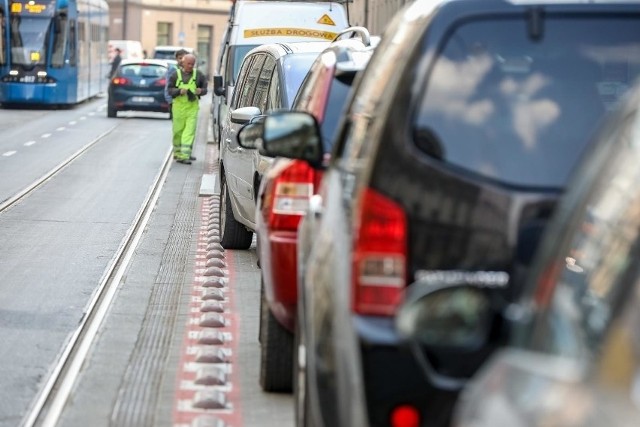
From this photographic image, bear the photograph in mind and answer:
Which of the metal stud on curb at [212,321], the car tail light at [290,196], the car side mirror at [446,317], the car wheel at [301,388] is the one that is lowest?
the metal stud on curb at [212,321]

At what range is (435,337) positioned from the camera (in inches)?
116

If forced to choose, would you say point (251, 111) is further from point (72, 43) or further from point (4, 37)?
point (72, 43)

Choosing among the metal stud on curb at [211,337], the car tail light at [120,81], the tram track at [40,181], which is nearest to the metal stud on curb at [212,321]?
the metal stud on curb at [211,337]

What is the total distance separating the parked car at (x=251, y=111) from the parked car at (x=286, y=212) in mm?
2290

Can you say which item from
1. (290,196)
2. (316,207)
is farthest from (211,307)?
(316,207)

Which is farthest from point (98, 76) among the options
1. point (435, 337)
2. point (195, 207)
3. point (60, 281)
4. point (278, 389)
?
point (435, 337)

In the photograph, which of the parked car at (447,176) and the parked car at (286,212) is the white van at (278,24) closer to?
the parked car at (286,212)

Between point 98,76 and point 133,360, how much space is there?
47643mm

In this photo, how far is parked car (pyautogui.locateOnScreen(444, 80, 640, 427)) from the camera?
7.80 feet

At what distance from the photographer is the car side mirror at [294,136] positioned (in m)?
5.95

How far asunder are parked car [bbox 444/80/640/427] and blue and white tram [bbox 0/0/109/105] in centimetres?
3985

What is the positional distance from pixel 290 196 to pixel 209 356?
3.97ft

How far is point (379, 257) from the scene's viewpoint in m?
4.21

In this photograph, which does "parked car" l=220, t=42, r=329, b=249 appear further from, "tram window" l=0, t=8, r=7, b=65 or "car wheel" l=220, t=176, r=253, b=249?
"tram window" l=0, t=8, r=7, b=65
